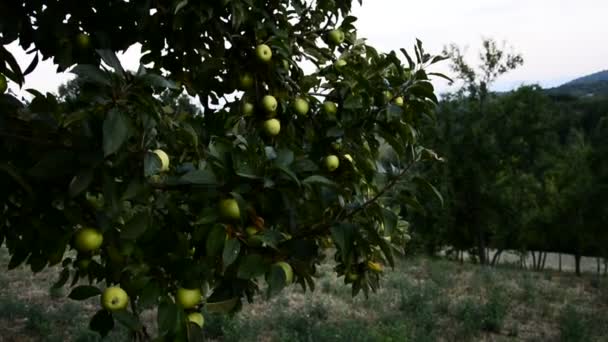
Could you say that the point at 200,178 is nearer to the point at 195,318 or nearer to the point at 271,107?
the point at 195,318

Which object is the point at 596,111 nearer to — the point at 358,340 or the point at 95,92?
the point at 358,340

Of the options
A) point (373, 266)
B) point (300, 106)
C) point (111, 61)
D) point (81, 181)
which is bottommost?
point (373, 266)

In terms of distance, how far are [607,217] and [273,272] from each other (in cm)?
1821

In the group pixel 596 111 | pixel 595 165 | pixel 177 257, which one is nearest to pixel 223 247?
pixel 177 257

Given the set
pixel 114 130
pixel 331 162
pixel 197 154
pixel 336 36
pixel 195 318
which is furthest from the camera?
pixel 336 36

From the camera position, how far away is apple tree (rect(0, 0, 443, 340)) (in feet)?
4.19

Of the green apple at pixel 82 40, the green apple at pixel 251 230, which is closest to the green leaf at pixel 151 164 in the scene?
the green apple at pixel 251 230

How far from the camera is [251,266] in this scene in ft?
4.47

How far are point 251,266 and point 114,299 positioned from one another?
334 millimetres

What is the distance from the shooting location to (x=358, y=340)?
4.89 m

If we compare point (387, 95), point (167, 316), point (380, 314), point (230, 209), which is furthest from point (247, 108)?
point (380, 314)

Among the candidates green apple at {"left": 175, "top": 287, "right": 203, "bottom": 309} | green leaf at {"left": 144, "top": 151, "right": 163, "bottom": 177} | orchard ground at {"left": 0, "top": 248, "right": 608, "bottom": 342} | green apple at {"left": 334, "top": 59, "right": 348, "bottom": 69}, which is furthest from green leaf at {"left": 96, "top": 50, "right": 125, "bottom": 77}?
orchard ground at {"left": 0, "top": 248, "right": 608, "bottom": 342}

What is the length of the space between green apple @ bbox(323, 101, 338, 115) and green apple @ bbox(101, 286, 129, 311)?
0.96 metres

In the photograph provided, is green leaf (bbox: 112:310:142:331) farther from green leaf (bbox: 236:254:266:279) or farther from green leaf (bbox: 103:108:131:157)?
green leaf (bbox: 103:108:131:157)
